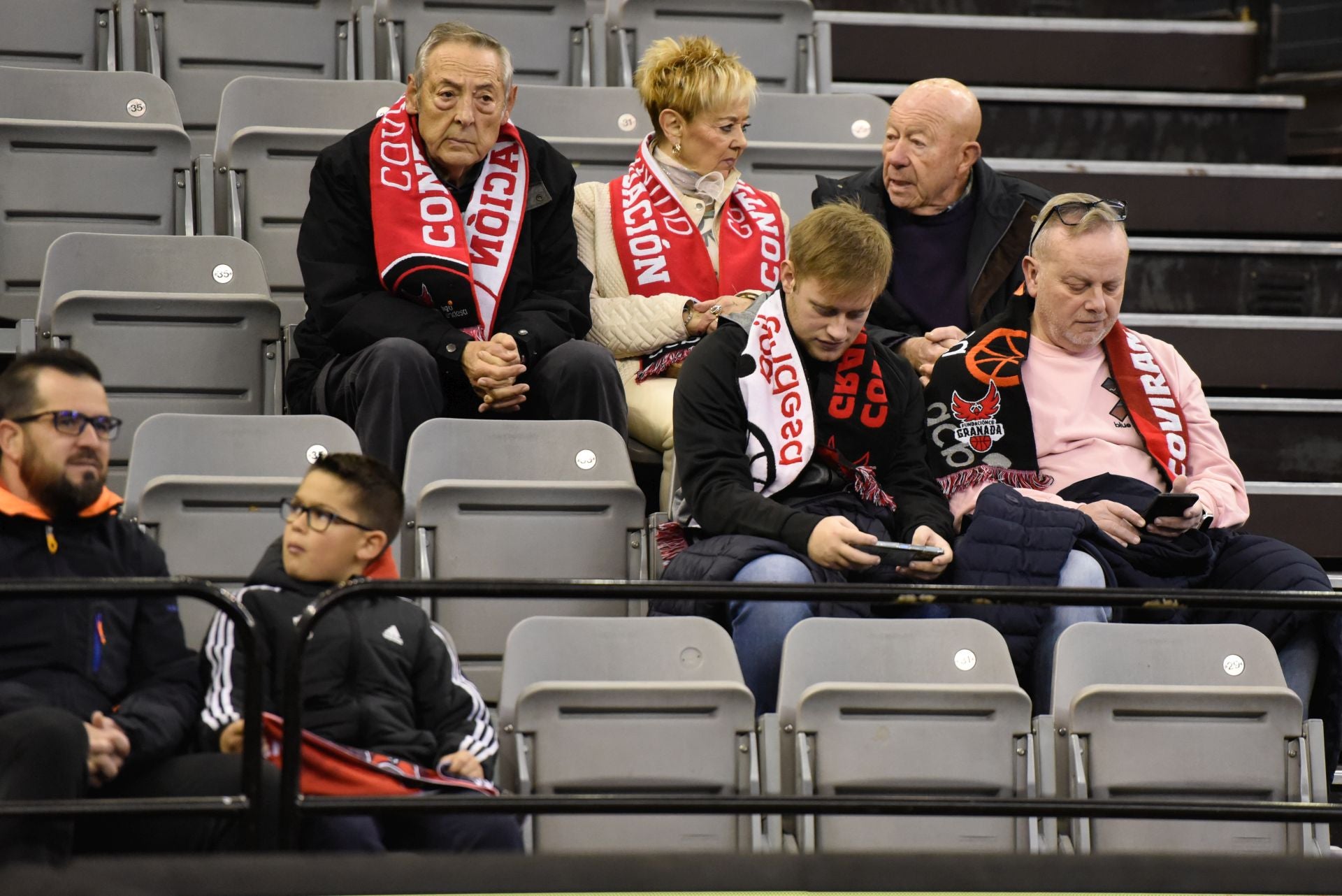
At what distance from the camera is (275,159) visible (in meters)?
4.20

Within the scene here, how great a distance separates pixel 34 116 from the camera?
4.35 metres

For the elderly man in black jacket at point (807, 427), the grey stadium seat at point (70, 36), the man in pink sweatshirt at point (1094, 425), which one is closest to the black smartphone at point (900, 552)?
the elderly man in black jacket at point (807, 427)

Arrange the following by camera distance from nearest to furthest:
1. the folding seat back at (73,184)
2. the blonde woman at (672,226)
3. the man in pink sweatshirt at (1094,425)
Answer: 1. the man in pink sweatshirt at (1094,425)
2. the blonde woman at (672,226)
3. the folding seat back at (73,184)

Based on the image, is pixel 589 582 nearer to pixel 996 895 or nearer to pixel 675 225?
pixel 996 895

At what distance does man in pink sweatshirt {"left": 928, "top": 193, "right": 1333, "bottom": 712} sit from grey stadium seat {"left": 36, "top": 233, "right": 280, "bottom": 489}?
1405 mm

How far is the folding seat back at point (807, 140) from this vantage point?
14.9ft

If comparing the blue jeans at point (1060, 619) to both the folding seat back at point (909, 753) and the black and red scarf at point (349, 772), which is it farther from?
the black and red scarf at point (349, 772)

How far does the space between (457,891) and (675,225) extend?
1940mm

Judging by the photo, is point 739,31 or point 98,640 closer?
point 98,640

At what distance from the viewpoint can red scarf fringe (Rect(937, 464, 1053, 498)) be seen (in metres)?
3.37

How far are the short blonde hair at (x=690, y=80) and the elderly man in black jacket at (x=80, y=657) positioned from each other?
1.55 meters

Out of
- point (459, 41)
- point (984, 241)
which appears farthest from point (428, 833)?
point (984, 241)

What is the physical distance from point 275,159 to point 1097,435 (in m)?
2.00

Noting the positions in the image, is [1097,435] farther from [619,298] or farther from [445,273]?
[445,273]
